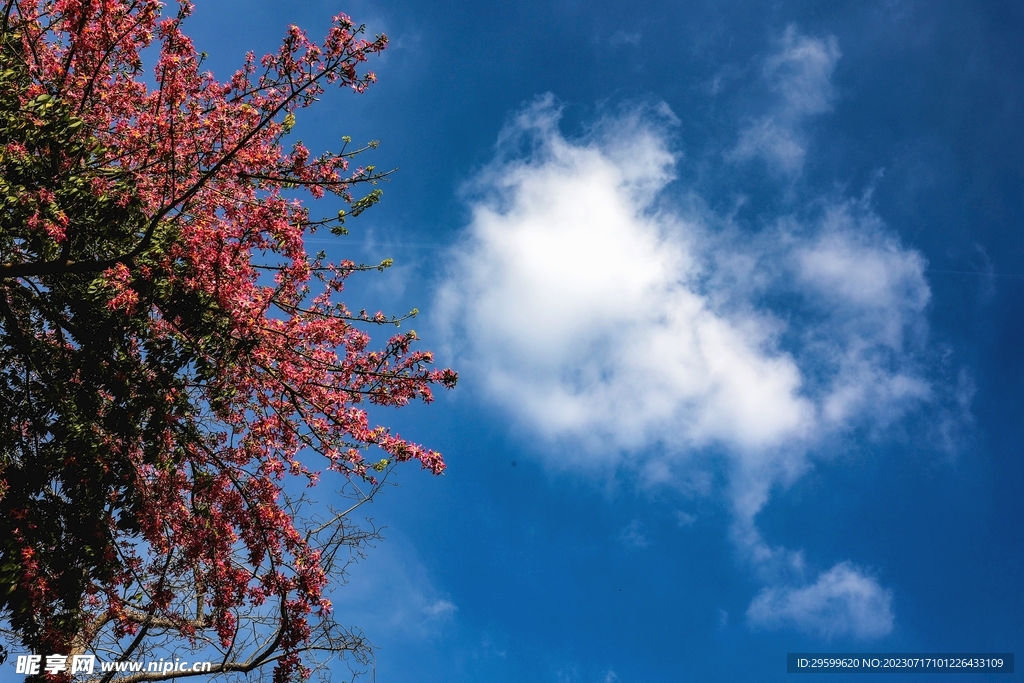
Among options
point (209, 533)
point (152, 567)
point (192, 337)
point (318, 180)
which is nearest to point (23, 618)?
point (152, 567)

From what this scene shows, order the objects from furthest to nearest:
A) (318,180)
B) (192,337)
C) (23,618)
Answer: (318,180)
(192,337)
(23,618)

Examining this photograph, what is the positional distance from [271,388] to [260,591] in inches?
81.9

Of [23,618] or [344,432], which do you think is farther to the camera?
[344,432]

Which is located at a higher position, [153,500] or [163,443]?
[163,443]

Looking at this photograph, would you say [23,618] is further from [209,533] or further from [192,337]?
[192,337]

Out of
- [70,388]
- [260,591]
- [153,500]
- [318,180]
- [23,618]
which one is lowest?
[23,618]

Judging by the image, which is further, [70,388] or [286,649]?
[70,388]

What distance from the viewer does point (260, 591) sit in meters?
7.68

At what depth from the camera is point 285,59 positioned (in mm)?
Result: 7289

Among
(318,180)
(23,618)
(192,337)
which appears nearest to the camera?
(23,618)

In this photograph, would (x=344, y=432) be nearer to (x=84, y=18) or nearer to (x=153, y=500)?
(x=153, y=500)

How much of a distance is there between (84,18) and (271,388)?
3.98 meters

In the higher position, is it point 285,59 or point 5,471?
point 285,59

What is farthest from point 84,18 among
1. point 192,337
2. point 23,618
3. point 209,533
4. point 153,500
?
point 23,618
